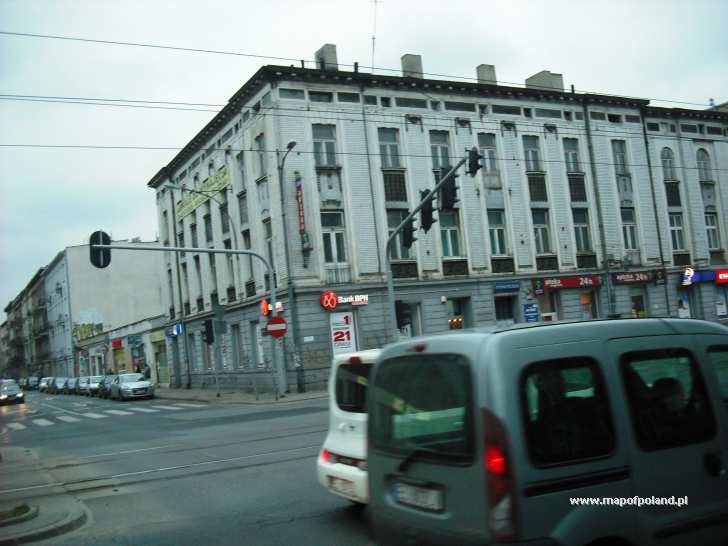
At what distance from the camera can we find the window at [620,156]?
35.5 meters

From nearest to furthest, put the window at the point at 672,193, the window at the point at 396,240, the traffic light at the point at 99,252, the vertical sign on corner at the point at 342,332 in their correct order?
the traffic light at the point at 99,252 < the vertical sign on corner at the point at 342,332 < the window at the point at 396,240 < the window at the point at 672,193

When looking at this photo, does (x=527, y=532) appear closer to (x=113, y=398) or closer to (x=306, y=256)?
(x=306, y=256)

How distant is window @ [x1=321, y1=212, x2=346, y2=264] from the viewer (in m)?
28.6

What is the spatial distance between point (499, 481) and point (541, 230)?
30.7m

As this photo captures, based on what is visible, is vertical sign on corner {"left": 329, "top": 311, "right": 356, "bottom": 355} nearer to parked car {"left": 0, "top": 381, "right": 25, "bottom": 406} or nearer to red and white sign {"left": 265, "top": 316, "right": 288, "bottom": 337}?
red and white sign {"left": 265, "top": 316, "right": 288, "bottom": 337}

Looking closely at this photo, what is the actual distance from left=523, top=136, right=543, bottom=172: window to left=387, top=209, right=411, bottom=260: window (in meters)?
7.23

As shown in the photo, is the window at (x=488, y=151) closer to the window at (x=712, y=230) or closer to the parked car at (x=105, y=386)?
the window at (x=712, y=230)

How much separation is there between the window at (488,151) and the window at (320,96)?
24.1 ft

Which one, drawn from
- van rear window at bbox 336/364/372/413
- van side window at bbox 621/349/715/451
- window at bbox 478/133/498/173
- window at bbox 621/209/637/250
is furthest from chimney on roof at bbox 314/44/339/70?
van side window at bbox 621/349/715/451

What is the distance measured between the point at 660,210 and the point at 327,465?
33710 millimetres

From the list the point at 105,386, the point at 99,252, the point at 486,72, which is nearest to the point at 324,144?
the point at 486,72

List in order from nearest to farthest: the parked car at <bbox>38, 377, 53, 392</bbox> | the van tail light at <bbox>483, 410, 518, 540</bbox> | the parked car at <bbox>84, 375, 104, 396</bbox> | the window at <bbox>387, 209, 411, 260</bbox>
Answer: the van tail light at <bbox>483, 410, 518, 540</bbox>
the window at <bbox>387, 209, 411, 260</bbox>
the parked car at <bbox>84, 375, 104, 396</bbox>
the parked car at <bbox>38, 377, 53, 392</bbox>

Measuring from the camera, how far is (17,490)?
10.0m

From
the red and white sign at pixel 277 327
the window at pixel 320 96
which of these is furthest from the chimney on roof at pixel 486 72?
the red and white sign at pixel 277 327
